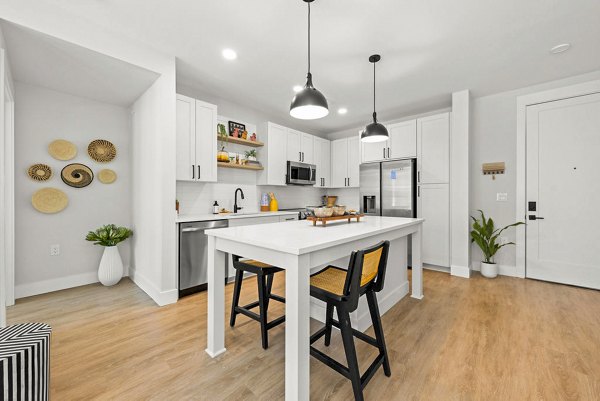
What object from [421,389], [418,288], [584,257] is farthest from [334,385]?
[584,257]

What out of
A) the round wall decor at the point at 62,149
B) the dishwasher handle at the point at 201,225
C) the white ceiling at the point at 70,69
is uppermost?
the white ceiling at the point at 70,69

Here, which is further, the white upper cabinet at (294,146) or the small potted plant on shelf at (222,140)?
the white upper cabinet at (294,146)

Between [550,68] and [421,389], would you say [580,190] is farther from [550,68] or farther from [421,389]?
[421,389]

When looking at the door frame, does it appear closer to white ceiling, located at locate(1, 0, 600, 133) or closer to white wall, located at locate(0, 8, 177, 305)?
white ceiling, located at locate(1, 0, 600, 133)

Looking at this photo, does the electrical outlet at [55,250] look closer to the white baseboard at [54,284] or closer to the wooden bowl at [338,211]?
the white baseboard at [54,284]

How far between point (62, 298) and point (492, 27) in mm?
5071

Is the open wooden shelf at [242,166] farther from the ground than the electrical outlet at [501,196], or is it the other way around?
the open wooden shelf at [242,166]

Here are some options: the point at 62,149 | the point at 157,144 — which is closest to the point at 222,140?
the point at 157,144

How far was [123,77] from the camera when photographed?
2703mm

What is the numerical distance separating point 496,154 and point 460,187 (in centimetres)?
76

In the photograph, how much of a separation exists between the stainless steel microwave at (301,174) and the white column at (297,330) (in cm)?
322

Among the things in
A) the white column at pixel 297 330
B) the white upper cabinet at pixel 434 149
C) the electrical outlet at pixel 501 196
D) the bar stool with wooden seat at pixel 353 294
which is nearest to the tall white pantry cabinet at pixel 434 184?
the white upper cabinet at pixel 434 149

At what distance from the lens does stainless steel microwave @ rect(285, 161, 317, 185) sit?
4.45 m

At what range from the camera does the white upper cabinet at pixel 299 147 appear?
15.0 feet
